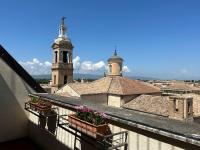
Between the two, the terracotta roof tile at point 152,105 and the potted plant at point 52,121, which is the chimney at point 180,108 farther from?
the potted plant at point 52,121

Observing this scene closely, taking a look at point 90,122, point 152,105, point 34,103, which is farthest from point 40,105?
→ point 152,105

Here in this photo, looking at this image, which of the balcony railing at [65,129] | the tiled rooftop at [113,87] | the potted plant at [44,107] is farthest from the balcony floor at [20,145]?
the tiled rooftop at [113,87]

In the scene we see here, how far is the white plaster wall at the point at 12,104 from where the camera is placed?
19.6 feet

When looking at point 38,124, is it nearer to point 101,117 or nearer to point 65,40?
point 101,117

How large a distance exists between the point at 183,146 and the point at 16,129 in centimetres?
484

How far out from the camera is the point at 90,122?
3.57 metres

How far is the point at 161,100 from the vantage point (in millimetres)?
24969

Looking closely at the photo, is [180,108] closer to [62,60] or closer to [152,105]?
[152,105]

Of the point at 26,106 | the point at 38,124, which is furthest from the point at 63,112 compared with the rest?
the point at 26,106

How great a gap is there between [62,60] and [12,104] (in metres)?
27.3

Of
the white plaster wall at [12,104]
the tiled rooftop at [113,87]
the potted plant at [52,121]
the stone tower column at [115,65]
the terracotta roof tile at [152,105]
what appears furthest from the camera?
the stone tower column at [115,65]

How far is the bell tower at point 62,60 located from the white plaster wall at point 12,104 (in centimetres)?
2644

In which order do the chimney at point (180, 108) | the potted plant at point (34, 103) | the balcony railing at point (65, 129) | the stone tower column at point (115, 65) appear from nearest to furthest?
the balcony railing at point (65, 129)
the potted plant at point (34, 103)
the chimney at point (180, 108)
the stone tower column at point (115, 65)

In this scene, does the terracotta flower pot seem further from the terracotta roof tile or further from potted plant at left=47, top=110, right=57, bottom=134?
the terracotta roof tile
